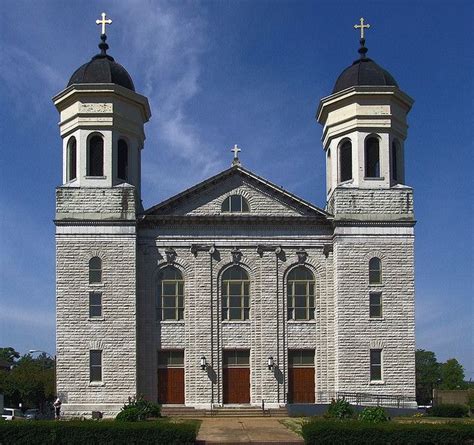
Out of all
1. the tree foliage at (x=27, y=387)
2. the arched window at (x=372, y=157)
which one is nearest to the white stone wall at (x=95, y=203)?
the arched window at (x=372, y=157)

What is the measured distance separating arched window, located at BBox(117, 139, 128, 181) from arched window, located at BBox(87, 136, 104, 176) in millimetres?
974

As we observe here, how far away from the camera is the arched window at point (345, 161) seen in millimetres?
40375

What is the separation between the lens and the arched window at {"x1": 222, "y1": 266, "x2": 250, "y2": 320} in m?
39.3

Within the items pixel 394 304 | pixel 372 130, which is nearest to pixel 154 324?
pixel 394 304

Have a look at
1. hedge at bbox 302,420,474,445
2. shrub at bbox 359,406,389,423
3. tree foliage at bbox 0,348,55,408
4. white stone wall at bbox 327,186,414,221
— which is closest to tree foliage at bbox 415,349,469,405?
tree foliage at bbox 0,348,55,408

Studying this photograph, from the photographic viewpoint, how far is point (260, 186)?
39938 mm

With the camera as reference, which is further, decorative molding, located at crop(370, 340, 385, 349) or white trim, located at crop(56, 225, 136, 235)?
white trim, located at crop(56, 225, 136, 235)

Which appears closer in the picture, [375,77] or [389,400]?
[389,400]

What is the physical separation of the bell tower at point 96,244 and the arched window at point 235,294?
4.25 meters

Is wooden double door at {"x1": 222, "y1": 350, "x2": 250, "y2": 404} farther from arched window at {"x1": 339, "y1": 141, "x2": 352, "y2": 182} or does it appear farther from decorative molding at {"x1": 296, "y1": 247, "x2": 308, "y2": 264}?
arched window at {"x1": 339, "y1": 141, "x2": 352, "y2": 182}

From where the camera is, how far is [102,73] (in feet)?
130

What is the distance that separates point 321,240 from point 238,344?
618 centimetres

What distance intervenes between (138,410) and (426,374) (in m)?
85.4

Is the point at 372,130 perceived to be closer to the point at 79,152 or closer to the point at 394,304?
the point at 394,304
